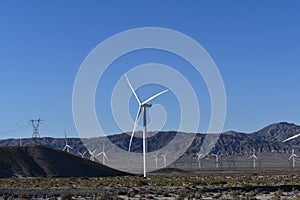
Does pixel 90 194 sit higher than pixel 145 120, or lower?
lower

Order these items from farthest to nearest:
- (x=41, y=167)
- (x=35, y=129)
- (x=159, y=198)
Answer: (x=35, y=129)
(x=41, y=167)
(x=159, y=198)

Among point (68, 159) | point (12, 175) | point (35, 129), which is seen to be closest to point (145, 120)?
point (12, 175)

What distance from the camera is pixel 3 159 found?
140875 millimetres

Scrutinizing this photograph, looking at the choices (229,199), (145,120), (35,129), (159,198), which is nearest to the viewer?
(229,199)

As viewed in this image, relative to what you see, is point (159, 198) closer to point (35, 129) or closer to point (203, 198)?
point (203, 198)

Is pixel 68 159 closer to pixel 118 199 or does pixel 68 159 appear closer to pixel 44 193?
pixel 44 193

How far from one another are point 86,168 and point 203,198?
93.4 meters

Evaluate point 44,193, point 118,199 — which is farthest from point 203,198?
point 44,193

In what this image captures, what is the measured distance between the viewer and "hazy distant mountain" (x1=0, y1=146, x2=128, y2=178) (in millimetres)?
134125

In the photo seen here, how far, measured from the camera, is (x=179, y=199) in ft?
161

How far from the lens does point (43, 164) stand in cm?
14112

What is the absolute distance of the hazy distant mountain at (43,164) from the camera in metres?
134

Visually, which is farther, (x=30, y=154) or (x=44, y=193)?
(x=30, y=154)

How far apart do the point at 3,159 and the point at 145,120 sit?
4992 cm
